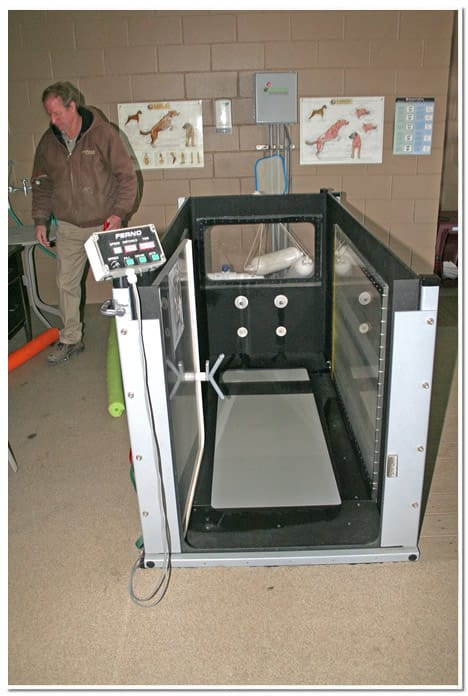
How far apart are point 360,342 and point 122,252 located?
3.60 feet

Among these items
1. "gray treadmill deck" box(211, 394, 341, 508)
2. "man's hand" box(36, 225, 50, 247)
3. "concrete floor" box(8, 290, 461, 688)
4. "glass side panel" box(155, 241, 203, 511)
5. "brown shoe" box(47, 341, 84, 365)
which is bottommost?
"concrete floor" box(8, 290, 461, 688)

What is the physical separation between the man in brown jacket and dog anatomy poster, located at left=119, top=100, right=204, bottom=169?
2.92 ft

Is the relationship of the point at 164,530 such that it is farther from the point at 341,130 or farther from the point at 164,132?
the point at 341,130

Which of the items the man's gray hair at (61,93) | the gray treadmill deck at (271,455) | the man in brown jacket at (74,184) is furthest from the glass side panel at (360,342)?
the man's gray hair at (61,93)

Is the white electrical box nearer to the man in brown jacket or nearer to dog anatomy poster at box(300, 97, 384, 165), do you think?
dog anatomy poster at box(300, 97, 384, 165)

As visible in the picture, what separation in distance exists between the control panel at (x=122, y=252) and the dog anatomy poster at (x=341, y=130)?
131 inches

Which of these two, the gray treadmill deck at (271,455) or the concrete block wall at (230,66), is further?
the concrete block wall at (230,66)

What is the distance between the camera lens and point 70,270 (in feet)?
13.4

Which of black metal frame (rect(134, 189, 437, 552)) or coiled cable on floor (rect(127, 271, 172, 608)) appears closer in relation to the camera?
coiled cable on floor (rect(127, 271, 172, 608))

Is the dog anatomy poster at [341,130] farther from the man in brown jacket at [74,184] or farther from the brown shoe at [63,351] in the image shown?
the brown shoe at [63,351]

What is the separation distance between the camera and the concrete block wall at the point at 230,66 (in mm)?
4570

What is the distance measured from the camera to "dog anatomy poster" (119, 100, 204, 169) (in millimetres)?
4746

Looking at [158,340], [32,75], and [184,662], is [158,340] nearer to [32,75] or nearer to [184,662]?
[184,662]

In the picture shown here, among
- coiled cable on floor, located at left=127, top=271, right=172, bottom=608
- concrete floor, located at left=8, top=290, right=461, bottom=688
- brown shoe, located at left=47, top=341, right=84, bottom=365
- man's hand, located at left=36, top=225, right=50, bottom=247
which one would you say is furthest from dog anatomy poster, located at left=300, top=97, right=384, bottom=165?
coiled cable on floor, located at left=127, top=271, right=172, bottom=608
